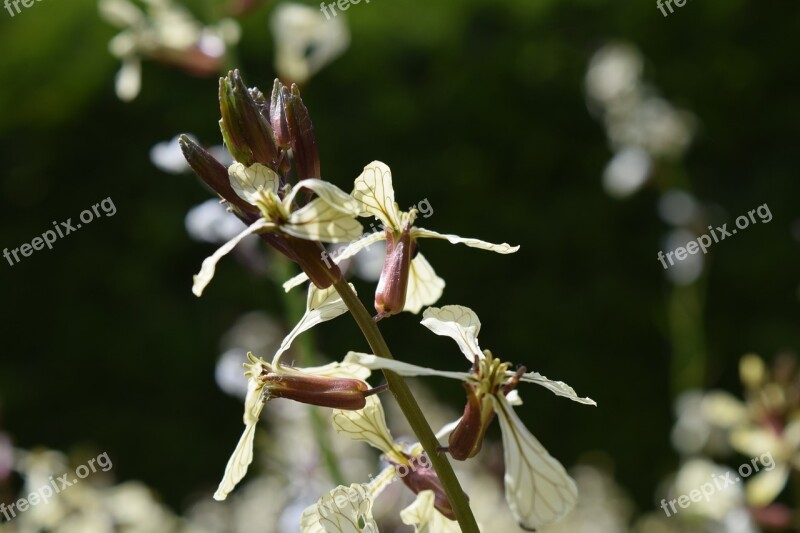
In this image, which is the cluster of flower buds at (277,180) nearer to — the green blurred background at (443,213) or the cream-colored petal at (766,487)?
the cream-colored petal at (766,487)

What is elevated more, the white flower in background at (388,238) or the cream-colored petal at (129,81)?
the cream-colored petal at (129,81)

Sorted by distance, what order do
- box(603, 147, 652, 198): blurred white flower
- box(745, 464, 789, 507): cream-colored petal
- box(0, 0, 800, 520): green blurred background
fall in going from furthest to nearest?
box(0, 0, 800, 520): green blurred background < box(603, 147, 652, 198): blurred white flower < box(745, 464, 789, 507): cream-colored petal

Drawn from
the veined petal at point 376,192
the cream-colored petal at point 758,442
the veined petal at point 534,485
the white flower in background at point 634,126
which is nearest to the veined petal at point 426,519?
the veined petal at point 534,485

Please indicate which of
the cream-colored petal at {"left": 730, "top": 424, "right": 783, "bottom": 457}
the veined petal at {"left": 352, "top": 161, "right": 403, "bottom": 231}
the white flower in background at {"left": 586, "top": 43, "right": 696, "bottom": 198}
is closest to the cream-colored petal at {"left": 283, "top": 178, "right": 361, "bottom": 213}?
the veined petal at {"left": 352, "top": 161, "right": 403, "bottom": 231}

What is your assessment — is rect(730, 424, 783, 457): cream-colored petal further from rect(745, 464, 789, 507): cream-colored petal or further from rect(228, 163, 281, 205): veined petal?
rect(228, 163, 281, 205): veined petal

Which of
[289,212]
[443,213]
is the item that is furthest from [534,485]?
[443,213]

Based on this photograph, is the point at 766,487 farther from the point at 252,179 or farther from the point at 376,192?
the point at 252,179
